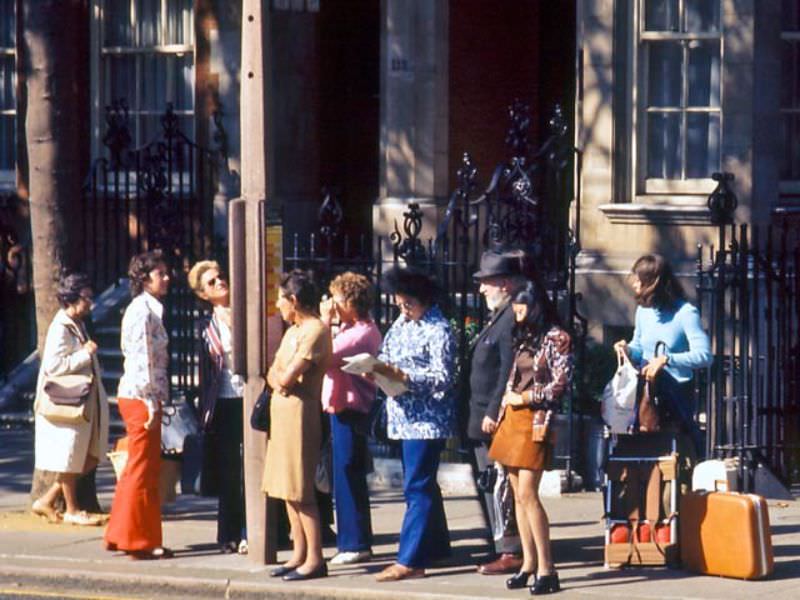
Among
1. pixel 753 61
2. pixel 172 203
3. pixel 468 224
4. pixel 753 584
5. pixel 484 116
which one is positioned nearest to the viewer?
pixel 753 584

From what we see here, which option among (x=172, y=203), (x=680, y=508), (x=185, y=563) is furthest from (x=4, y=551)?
(x=172, y=203)

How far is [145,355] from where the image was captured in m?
12.3

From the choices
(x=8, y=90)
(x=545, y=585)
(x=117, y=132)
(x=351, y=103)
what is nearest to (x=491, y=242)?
(x=545, y=585)

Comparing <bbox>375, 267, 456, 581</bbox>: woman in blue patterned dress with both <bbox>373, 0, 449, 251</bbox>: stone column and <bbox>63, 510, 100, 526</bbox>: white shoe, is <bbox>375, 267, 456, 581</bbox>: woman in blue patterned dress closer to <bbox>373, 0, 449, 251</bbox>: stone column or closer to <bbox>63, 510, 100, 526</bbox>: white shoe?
<bbox>63, 510, 100, 526</bbox>: white shoe

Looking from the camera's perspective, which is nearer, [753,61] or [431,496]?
[431,496]

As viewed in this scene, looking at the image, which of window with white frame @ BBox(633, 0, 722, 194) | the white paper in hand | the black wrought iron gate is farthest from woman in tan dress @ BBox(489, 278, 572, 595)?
window with white frame @ BBox(633, 0, 722, 194)

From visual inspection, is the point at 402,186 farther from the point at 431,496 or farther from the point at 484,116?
the point at 431,496

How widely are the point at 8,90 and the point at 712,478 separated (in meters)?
12.6

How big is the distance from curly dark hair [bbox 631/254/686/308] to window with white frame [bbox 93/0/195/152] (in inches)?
406

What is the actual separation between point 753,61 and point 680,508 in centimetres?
648

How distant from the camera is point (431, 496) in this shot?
1159 cm

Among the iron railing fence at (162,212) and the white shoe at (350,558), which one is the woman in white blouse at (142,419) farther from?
the iron railing fence at (162,212)

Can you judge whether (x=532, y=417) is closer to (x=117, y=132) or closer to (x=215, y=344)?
(x=215, y=344)

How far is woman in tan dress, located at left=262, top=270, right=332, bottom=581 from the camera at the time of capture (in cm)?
1141
